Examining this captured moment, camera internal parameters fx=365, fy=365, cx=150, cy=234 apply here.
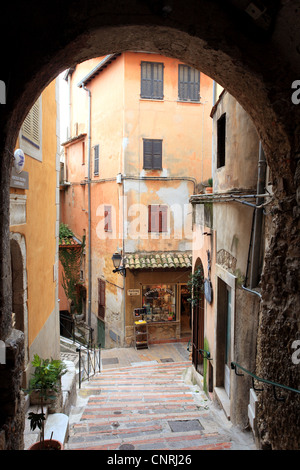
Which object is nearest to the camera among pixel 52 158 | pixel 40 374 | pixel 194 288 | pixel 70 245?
pixel 40 374

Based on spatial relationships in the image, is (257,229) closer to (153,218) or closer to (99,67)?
(153,218)

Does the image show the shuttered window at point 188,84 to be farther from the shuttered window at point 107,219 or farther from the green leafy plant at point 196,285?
the green leafy plant at point 196,285

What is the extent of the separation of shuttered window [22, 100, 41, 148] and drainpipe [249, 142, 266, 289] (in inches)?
137

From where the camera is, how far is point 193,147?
15.7 meters

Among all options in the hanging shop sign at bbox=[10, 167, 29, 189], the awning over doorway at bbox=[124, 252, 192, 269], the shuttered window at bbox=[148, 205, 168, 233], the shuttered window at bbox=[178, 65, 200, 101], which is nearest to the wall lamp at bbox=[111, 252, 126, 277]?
the awning over doorway at bbox=[124, 252, 192, 269]

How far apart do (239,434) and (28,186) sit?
5.05m

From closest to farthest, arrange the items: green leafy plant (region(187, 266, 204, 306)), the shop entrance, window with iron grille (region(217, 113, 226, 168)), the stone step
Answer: the stone step, window with iron grille (region(217, 113, 226, 168)), green leafy plant (region(187, 266, 204, 306)), the shop entrance

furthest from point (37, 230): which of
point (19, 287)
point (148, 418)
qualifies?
point (148, 418)

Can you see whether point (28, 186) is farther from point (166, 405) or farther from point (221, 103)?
point (166, 405)

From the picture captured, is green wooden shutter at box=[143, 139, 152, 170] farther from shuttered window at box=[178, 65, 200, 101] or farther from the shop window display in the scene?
the shop window display

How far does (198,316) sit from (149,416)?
12.6 ft

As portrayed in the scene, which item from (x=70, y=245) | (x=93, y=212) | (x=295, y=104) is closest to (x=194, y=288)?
(x=295, y=104)

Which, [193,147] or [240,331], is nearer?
[240,331]

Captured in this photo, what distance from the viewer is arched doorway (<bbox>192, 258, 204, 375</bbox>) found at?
376 inches
